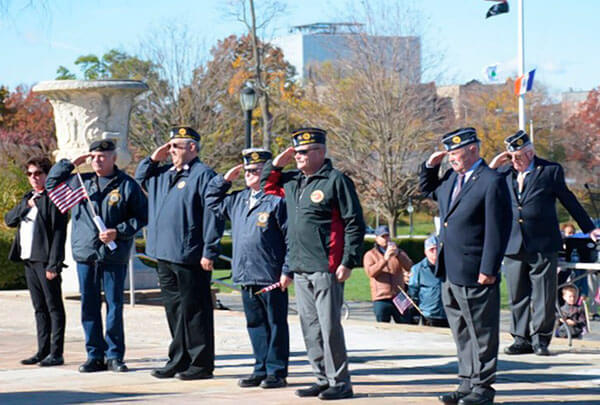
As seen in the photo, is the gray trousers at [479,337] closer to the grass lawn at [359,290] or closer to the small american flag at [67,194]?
the small american flag at [67,194]

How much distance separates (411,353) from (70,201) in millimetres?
3489

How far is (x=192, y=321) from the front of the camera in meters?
8.48

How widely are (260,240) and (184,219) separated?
80cm

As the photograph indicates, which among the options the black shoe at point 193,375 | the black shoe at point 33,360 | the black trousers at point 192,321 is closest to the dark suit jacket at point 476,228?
the black trousers at point 192,321

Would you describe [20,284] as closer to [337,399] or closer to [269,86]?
[337,399]

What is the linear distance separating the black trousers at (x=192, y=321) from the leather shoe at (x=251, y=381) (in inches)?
22.4

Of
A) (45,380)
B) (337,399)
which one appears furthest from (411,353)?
(45,380)

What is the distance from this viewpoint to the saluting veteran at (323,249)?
7.27 metres

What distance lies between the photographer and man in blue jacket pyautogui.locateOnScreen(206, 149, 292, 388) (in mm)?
7945

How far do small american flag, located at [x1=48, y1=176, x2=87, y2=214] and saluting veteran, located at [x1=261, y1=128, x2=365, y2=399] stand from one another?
2.43 m

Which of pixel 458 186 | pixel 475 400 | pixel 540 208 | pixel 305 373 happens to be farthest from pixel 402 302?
pixel 475 400

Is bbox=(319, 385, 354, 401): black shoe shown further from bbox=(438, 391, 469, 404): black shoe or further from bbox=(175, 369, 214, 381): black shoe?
bbox=(175, 369, 214, 381): black shoe

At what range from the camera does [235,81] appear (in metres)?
38.4

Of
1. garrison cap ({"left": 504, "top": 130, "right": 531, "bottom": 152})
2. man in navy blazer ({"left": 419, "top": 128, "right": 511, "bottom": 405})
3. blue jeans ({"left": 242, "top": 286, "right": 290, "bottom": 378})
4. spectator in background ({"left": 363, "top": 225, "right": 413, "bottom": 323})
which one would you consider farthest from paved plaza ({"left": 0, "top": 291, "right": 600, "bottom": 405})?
spectator in background ({"left": 363, "top": 225, "right": 413, "bottom": 323})
